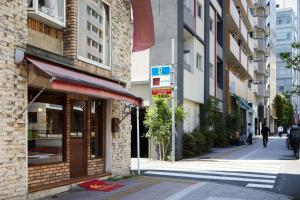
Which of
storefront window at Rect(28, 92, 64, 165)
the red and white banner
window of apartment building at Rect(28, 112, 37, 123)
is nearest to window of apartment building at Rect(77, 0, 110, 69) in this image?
storefront window at Rect(28, 92, 64, 165)

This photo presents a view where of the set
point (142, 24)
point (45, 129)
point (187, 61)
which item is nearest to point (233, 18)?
point (187, 61)

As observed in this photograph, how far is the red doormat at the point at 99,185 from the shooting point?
38.1 ft

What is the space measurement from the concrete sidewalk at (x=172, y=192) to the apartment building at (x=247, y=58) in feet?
85.6

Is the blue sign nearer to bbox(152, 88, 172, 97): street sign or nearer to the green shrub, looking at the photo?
bbox(152, 88, 172, 97): street sign

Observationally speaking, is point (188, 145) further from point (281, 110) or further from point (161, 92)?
point (281, 110)

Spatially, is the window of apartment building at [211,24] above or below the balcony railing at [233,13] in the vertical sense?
below

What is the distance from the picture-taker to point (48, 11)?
10781 millimetres

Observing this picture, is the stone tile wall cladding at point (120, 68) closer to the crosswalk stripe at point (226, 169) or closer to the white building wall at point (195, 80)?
the crosswalk stripe at point (226, 169)

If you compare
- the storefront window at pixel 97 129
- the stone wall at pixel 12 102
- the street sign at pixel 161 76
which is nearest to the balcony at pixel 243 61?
the street sign at pixel 161 76

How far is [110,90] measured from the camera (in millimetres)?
11266

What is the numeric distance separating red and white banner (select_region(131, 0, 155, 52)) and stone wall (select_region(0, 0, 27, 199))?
656 cm

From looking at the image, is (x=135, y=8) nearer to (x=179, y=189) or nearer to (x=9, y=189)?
(x=179, y=189)

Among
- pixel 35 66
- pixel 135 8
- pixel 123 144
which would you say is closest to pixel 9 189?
pixel 35 66

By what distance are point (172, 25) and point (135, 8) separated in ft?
22.6
